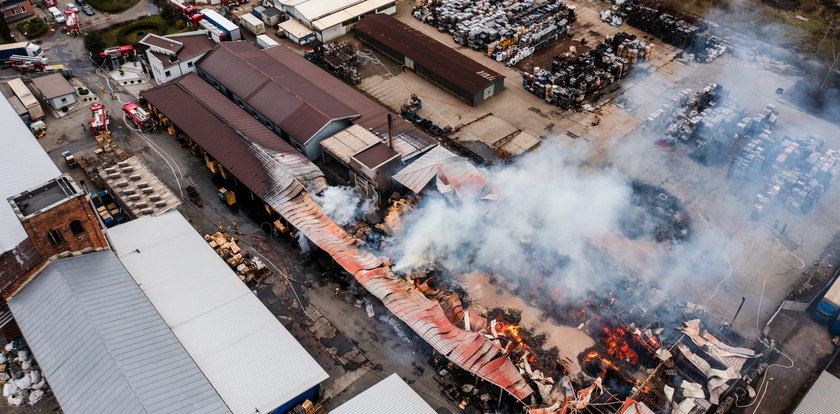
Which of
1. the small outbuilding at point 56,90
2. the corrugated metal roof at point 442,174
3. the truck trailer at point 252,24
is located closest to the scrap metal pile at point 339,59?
the truck trailer at point 252,24

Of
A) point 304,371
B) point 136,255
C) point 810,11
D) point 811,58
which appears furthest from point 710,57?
point 136,255

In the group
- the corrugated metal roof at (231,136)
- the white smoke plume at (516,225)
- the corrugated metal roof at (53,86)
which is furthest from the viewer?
the corrugated metal roof at (53,86)

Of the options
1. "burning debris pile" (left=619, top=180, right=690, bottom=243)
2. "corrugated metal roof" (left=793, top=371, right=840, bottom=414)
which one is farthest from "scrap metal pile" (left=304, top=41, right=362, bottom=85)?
"corrugated metal roof" (left=793, top=371, right=840, bottom=414)

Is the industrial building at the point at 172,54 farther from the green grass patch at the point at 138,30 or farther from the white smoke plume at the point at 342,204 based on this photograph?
the white smoke plume at the point at 342,204

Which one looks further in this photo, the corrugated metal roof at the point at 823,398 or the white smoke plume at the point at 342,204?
the white smoke plume at the point at 342,204

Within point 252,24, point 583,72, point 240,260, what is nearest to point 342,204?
point 240,260

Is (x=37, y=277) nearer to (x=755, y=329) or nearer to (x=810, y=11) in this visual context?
(x=755, y=329)

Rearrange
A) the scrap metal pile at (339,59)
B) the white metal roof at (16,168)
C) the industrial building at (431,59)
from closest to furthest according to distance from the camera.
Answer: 1. the white metal roof at (16,168)
2. the industrial building at (431,59)
3. the scrap metal pile at (339,59)
